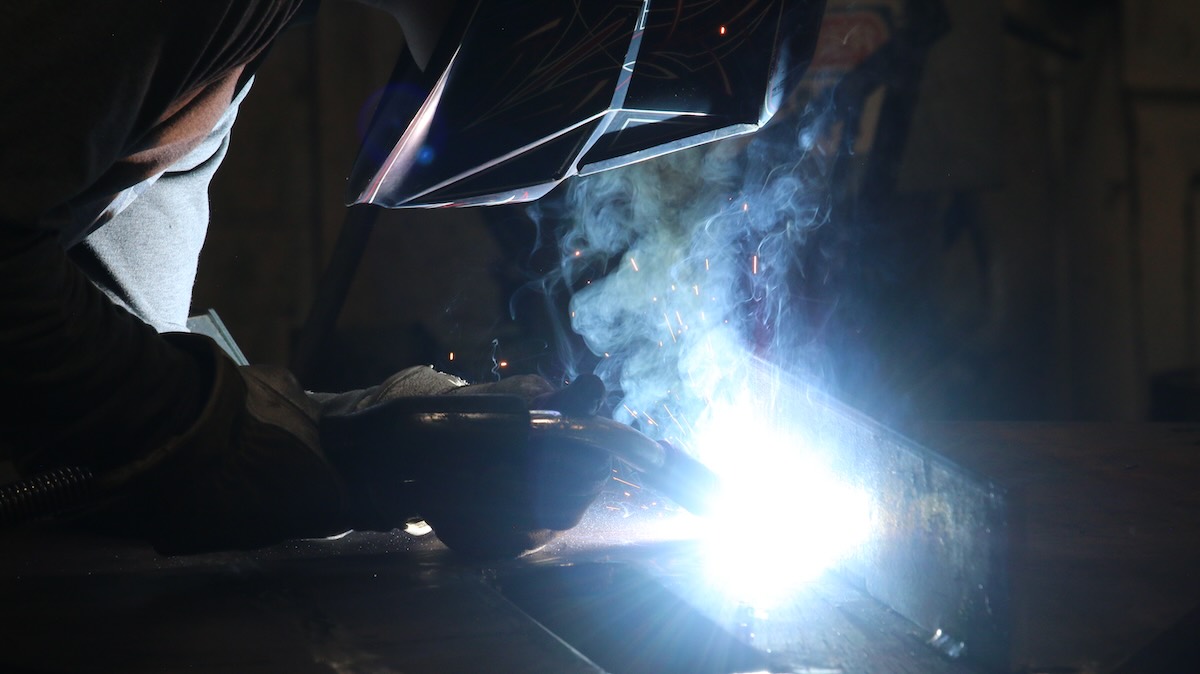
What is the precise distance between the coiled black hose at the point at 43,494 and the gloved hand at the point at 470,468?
0.98ft

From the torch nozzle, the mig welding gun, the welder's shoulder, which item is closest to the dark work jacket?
the welder's shoulder

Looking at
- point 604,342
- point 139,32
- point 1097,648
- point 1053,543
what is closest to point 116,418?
point 139,32

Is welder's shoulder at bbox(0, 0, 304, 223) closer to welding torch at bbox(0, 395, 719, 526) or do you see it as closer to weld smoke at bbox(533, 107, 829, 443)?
welding torch at bbox(0, 395, 719, 526)

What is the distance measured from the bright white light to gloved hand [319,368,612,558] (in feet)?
0.65

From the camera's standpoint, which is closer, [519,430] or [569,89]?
[519,430]

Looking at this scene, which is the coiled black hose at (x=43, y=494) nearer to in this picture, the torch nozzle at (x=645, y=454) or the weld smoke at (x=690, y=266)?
the torch nozzle at (x=645, y=454)

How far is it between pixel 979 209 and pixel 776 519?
4244mm

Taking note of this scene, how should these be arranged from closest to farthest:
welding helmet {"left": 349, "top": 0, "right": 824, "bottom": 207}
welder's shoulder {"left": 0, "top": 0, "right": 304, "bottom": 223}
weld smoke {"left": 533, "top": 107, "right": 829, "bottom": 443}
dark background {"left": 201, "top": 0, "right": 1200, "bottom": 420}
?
Result: welder's shoulder {"left": 0, "top": 0, "right": 304, "bottom": 223} → welding helmet {"left": 349, "top": 0, "right": 824, "bottom": 207} → weld smoke {"left": 533, "top": 107, "right": 829, "bottom": 443} → dark background {"left": 201, "top": 0, "right": 1200, "bottom": 420}

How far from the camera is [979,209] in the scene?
527 centimetres

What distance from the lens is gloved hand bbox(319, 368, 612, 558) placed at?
4.24ft

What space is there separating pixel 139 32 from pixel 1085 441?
1.94 metres

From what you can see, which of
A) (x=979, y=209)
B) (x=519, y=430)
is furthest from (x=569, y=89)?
(x=979, y=209)

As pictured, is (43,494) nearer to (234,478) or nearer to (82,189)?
(234,478)

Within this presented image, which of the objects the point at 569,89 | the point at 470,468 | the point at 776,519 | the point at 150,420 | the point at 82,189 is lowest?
the point at 776,519
